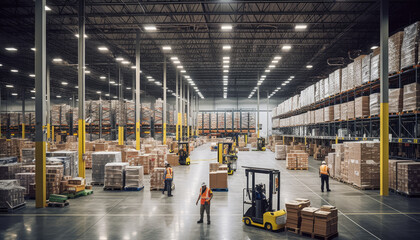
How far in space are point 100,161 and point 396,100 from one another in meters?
11.7

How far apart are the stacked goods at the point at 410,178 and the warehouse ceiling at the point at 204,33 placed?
7.78 m

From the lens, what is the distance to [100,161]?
39.7ft

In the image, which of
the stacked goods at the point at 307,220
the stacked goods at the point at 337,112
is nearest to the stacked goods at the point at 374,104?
the stacked goods at the point at 337,112

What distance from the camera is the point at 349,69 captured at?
13.8 m

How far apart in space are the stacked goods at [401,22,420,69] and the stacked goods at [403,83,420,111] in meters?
0.74

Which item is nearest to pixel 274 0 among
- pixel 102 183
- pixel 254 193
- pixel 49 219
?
pixel 254 193

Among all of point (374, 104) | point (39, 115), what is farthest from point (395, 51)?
point (39, 115)

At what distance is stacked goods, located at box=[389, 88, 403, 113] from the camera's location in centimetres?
993

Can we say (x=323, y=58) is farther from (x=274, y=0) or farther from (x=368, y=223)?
(x=368, y=223)

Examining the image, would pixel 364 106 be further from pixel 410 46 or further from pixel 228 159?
pixel 228 159

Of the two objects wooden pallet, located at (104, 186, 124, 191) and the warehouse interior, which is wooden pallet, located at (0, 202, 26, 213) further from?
wooden pallet, located at (104, 186, 124, 191)

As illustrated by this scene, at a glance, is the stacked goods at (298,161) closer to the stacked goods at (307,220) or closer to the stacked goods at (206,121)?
the stacked goods at (307,220)

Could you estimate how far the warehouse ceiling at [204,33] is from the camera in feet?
52.7

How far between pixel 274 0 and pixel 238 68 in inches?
672
